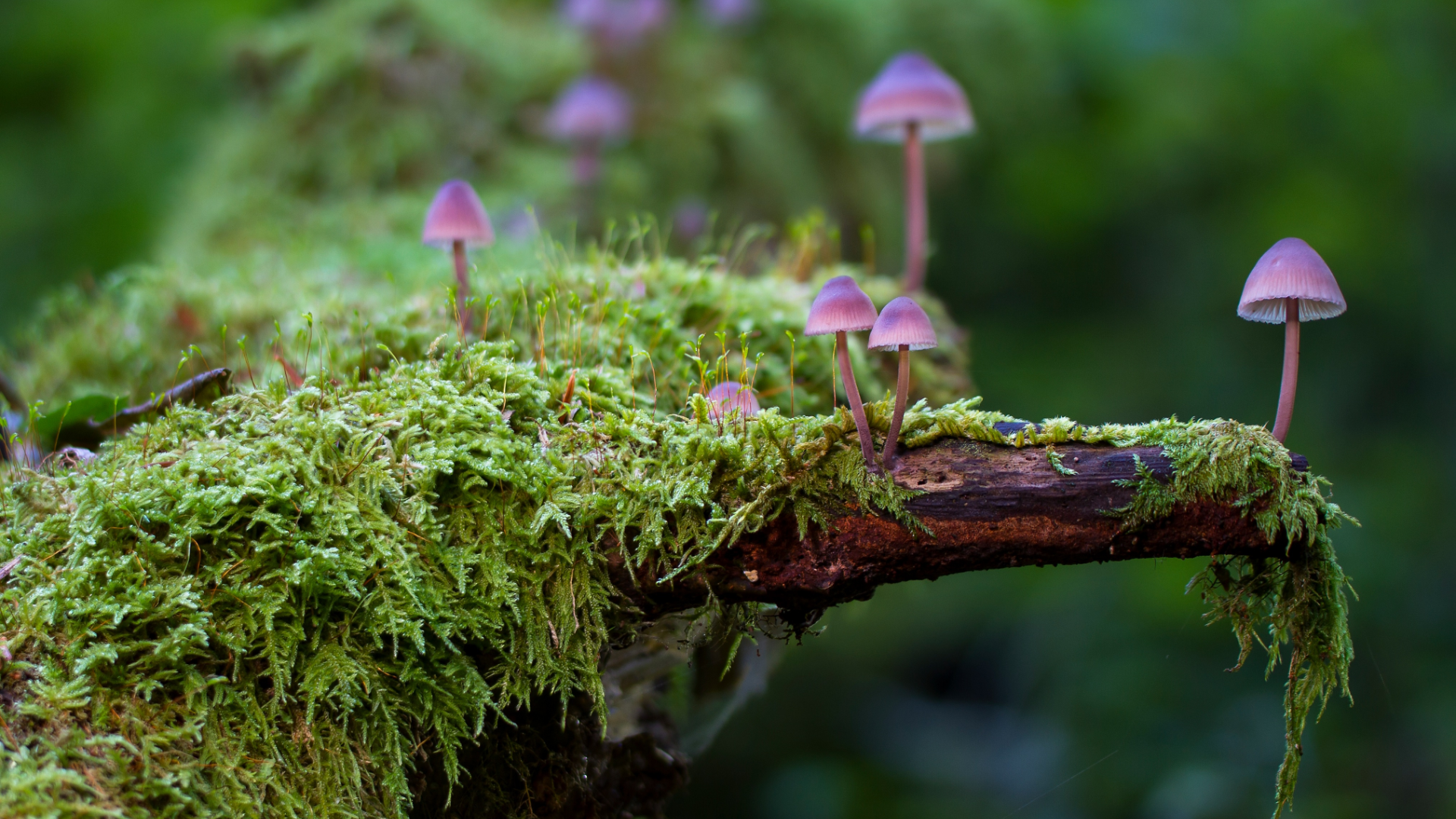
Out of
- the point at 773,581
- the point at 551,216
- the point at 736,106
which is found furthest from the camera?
the point at 736,106

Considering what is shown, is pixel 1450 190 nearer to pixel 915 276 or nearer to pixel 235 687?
pixel 915 276

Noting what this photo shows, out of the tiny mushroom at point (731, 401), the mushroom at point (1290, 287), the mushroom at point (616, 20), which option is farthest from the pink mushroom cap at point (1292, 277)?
the mushroom at point (616, 20)

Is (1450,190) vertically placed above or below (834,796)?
above

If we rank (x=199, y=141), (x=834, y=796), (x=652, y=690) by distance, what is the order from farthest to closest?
(x=834, y=796) → (x=199, y=141) → (x=652, y=690)

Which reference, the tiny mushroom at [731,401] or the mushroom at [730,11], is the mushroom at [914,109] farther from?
the mushroom at [730,11]

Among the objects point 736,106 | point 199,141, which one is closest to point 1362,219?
point 736,106

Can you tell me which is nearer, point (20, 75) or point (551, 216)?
point (551, 216)

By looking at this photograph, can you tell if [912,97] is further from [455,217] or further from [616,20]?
[616,20]
